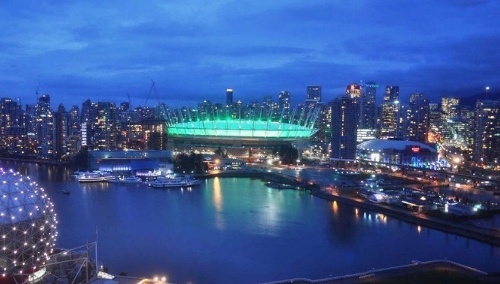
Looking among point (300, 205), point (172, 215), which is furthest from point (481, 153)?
point (172, 215)

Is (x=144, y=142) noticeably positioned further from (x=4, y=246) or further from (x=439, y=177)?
(x=4, y=246)

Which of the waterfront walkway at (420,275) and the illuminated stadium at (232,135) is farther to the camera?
the illuminated stadium at (232,135)

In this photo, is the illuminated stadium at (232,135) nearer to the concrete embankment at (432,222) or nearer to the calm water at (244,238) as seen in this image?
the calm water at (244,238)

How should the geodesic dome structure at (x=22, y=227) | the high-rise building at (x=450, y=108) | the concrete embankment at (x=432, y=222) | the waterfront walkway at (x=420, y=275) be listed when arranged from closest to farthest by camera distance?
the geodesic dome structure at (x=22, y=227)
the waterfront walkway at (x=420, y=275)
the concrete embankment at (x=432, y=222)
the high-rise building at (x=450, y=108)

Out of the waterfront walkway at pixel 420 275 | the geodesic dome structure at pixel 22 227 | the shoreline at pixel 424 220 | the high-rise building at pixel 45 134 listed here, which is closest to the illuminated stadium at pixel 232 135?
the high-rise building at pixel 45 134

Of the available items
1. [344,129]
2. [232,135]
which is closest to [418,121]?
[344,129]

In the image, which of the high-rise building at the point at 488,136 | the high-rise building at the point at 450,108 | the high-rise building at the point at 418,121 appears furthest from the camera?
the high-rise building at the point at 450,108
